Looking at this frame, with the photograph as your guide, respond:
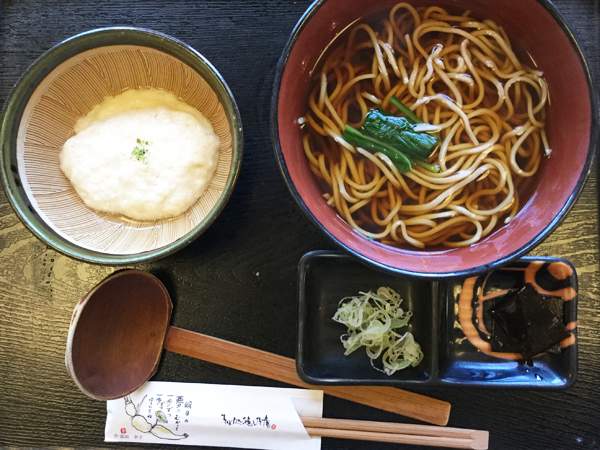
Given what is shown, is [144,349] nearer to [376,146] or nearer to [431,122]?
[376,146]

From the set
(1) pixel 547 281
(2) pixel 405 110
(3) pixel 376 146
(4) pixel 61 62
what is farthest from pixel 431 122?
(4) pixel 61 62

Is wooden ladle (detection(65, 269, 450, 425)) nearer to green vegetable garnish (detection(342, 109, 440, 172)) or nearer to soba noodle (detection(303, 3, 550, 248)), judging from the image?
soba noodle (detection(303, 3, 550, 248))

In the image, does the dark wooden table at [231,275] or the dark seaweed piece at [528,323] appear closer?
the dark seaweed piece at [528,323]

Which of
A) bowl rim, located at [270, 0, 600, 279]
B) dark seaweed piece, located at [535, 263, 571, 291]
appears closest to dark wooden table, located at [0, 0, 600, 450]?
dark seaweed piece, located at [535, 263, 571, 291]

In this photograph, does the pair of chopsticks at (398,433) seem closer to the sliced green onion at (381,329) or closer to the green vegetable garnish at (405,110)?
the sliced green onion at (381,329)

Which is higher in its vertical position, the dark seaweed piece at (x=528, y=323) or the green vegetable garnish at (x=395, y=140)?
the green vegetable garnish at (x=395, y=140)

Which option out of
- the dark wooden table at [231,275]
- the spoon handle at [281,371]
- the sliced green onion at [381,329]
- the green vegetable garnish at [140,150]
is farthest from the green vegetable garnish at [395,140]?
the spoon handle at [281,371]

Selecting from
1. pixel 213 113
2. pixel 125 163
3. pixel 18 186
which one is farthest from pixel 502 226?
pixel 18 186
